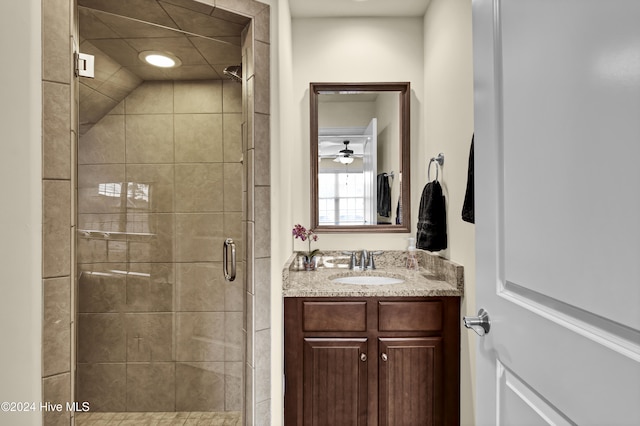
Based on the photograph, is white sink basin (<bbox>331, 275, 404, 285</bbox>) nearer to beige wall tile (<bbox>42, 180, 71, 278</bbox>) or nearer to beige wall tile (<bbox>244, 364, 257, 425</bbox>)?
beige wall tile (<bbox>244, 364, 257, 425</bbox>)

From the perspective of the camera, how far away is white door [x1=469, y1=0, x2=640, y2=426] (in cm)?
51

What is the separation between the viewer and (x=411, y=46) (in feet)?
7.96

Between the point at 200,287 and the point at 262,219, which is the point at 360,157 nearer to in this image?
the point at 262,219

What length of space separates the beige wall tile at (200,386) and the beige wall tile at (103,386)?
0.27 m

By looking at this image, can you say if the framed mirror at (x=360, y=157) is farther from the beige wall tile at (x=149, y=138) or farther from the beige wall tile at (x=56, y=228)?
the beige wall tile at (x=56, y=228)

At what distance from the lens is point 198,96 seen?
1.91 m

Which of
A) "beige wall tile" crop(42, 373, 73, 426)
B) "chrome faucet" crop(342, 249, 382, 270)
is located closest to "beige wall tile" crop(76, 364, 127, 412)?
"beige wall tile" crop(42, 373, 73, 426)

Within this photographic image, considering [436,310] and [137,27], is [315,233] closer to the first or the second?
[436,310]

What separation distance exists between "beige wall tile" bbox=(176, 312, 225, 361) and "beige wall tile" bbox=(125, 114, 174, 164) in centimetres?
83

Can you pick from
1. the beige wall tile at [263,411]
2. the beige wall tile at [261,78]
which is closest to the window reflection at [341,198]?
the beige wall tile at [261,78]

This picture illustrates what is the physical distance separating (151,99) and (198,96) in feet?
0.73

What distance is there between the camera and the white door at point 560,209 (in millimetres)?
512

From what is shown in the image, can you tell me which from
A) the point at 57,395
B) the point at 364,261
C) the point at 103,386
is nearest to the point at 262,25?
the point at 364,261

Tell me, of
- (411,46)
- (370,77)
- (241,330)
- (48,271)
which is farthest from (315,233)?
(48,271)
